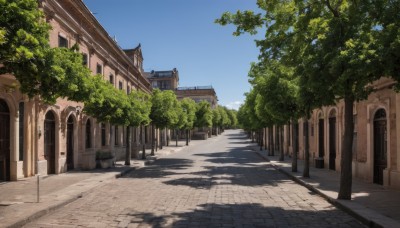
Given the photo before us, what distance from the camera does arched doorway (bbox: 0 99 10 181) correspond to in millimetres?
13820

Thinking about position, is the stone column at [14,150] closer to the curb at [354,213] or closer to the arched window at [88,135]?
the arched window at [88,135]

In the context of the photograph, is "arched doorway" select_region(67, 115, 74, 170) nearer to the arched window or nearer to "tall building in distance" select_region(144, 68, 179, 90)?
the arched window

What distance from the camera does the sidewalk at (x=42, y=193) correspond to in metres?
8.39

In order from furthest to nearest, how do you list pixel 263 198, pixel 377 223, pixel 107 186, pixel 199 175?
pixel 199 175 → pixel 107 186 → pixel 263 198 → pixel 377 223

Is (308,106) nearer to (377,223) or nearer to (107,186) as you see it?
(377,223)

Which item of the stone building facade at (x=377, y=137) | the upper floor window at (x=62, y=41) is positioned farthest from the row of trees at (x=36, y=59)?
the stone building facade at (x=377, y=137)

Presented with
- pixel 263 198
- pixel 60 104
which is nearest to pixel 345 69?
pixel 263 198

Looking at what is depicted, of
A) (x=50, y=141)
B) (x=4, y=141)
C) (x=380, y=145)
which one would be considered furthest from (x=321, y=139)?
(x=4, y=141)

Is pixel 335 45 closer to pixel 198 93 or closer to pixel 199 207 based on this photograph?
pixel 199 207

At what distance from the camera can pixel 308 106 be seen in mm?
12406

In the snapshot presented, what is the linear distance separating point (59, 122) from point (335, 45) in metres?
12.9

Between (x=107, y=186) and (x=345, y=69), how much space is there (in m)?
9.34

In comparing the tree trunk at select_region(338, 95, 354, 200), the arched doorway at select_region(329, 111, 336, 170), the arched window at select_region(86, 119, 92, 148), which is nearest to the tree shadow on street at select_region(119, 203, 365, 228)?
the tree trunk at select_region(338, 95, 354, 200)

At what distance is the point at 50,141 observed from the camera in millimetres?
17250
